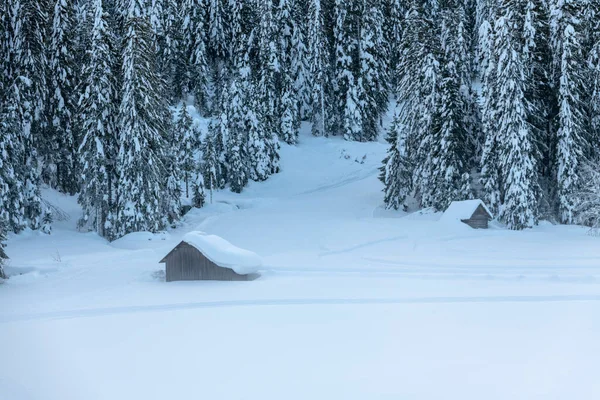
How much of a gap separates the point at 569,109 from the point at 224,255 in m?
22.1

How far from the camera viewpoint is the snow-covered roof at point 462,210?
29266mm

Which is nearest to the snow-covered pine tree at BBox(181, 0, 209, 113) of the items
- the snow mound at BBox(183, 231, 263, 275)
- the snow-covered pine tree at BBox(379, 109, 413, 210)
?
the snow-covered pine tree at BBox(379, 109, 413, 210)

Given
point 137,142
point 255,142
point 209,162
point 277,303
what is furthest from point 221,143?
point 277,303

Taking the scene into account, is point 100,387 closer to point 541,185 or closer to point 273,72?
point 541,185

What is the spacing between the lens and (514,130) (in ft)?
97.1

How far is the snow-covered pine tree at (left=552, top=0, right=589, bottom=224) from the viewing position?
29391 millimetres

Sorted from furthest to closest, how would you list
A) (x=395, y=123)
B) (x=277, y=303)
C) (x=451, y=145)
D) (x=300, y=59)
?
(x=300, y=59) → (x=395, y=123) → (x=451, y=145) → (x=277, y=303)

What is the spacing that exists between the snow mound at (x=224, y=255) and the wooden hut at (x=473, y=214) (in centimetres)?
1413

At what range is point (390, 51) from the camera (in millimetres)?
64375

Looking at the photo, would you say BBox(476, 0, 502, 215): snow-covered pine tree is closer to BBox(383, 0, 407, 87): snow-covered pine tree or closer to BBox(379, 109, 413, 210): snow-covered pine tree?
BBox(379, 109, 413, 210): snow-covered pine tree

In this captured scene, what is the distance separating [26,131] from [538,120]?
3127 centimetres

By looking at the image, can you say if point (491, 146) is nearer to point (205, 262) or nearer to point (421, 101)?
point (421, 101)

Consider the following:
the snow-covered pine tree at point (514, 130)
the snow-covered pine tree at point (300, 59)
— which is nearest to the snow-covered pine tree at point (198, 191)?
the snow-covered pine tree at point (300, 59)

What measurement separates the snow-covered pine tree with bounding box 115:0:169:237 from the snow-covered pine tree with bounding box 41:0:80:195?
5990mm
